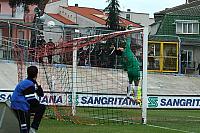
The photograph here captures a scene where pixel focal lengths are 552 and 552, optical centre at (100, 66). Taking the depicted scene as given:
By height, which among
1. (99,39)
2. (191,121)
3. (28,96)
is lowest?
(191,121)

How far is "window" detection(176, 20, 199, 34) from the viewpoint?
64938mm

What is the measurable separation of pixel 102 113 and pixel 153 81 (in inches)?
800

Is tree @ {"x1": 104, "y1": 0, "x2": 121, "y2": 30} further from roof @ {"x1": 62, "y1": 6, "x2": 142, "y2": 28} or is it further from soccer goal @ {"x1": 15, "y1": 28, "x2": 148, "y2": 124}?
soccer goal @ {"x1": 15, "y1": 28, "x2": 148, "y2": 124}

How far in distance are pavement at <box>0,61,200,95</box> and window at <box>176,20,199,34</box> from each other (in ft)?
73.9

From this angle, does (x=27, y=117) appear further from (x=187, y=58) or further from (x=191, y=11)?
(x=191, y=11)

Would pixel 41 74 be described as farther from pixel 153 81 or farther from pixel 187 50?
pixel 187 50

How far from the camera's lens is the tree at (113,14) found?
61531 mm

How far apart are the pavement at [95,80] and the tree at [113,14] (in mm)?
20061

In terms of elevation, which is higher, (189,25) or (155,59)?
(189,25)

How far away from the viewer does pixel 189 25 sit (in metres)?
65.8

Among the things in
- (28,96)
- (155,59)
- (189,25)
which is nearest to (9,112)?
(28,96)

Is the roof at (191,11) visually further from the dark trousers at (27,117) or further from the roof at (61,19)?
the dark trousers at (27,117)

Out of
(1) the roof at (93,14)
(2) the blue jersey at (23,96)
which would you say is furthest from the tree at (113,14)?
(2) the blue jersey at (23,96)

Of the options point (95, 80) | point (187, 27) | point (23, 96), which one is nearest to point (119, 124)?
point (23, 96)
